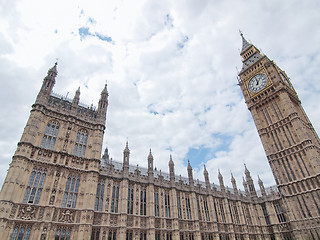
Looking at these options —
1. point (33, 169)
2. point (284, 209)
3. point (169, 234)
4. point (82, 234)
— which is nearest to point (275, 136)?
point (284, 209)

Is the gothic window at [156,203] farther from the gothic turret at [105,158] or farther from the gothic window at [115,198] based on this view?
the gothic turret at [105,158]

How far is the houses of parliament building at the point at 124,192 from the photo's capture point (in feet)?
92.4

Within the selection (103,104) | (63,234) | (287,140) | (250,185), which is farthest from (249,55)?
(63,234)

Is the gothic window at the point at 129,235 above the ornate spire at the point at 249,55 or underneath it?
underneath

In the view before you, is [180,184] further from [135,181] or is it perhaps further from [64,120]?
[64,120]

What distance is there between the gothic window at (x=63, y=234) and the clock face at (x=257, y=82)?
208 feet

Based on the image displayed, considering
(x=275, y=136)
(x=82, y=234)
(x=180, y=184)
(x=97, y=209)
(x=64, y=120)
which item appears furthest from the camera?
(x=275, y=136)

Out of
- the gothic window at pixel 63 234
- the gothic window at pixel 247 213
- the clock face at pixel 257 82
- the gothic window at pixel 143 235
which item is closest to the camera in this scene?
the gothic window at pixel 63 234

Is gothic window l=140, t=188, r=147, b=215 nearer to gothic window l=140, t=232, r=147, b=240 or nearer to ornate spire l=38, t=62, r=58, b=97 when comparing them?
gothic window l=140, t=232, r=147, b=240

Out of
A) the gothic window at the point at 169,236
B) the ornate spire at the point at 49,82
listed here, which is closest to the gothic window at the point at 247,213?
the gothic window at the point at 169,236

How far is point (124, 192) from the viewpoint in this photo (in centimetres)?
3494

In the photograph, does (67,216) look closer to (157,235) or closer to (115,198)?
(115,198)

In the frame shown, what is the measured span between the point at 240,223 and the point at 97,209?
35090mm

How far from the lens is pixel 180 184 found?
44125 mm
